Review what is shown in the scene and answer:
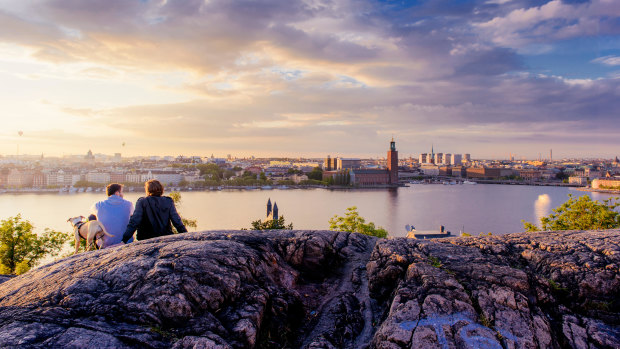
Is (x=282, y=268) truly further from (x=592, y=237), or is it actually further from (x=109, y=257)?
(x=592, y=237)

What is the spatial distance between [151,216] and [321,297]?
1.70m

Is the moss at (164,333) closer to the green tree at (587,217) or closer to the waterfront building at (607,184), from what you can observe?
the green tree at (587,217)

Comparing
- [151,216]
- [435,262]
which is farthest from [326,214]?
[435,262]

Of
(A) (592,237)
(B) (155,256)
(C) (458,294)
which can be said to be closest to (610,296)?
(A) (592,237)

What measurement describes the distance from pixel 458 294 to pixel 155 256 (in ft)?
6.63

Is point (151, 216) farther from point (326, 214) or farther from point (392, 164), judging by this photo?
point (392, 164)

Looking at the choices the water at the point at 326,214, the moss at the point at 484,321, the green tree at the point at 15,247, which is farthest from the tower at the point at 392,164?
the moss at the point at 484,321

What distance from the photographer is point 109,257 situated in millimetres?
2613

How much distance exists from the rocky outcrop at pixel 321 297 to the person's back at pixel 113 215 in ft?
2.64

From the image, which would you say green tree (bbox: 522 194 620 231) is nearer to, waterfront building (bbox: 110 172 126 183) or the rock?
the rock

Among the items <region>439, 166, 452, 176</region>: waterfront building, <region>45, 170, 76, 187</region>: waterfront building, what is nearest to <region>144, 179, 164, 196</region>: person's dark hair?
<region>45, 170, 76, 187</region>: waterfront building

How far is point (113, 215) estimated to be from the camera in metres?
3.56

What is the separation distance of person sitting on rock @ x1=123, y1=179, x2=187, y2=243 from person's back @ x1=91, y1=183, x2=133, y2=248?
0.22 metres

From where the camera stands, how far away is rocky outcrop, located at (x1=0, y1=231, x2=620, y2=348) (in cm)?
207
